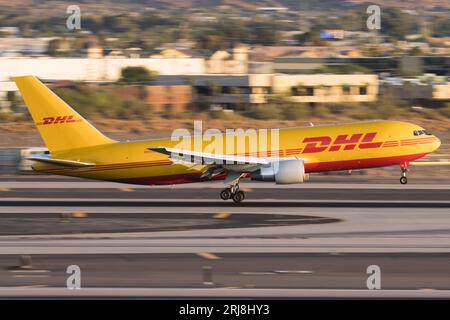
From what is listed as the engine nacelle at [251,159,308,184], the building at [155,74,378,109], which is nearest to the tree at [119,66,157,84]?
the building at [155,74,378,109]

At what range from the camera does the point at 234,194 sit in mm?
46438

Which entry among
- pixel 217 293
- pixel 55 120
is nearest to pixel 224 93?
pixel 55 120

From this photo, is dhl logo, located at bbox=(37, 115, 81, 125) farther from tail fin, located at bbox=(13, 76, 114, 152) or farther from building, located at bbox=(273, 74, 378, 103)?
building, located at bbox=(273, 74, 378, 103)

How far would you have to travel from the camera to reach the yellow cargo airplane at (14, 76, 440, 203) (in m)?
46.0

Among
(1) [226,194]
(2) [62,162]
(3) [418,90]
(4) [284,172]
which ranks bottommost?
(1) [226,194]

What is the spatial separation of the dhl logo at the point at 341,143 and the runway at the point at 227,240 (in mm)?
2785

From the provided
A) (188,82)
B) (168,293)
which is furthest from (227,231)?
(188,82)

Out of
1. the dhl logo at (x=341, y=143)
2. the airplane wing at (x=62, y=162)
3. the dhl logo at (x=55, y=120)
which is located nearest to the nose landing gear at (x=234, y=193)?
the dhl logo at (x=341, y=143)

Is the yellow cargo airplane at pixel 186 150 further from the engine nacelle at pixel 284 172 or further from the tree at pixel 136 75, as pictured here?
the tree at pixel 136 75

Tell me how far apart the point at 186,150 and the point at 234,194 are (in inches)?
132

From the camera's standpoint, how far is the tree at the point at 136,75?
123000mm

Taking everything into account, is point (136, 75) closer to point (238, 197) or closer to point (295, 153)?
point (238, 197)

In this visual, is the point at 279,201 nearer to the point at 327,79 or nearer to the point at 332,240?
the point at 332,240

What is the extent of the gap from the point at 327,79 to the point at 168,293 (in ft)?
284
